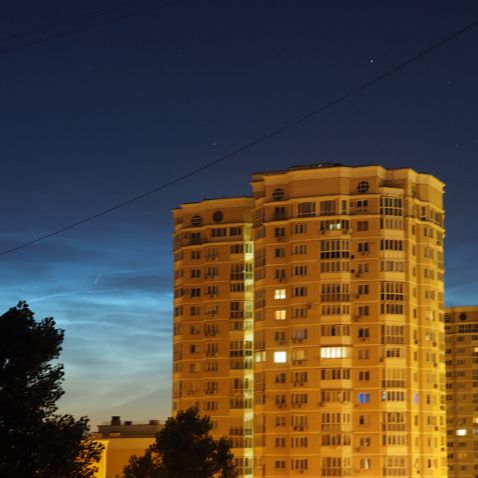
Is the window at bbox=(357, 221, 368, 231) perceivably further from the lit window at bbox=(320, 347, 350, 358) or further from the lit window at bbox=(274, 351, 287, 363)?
the lit window at bbox=(274, 351, 287, 363)

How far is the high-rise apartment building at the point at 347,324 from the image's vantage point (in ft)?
379

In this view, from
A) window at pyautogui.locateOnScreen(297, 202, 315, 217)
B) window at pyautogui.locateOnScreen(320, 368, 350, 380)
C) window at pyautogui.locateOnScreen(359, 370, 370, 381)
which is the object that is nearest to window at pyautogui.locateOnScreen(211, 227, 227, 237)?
window at pyautogui.locateOnScreen(297, 202, 315, 217)

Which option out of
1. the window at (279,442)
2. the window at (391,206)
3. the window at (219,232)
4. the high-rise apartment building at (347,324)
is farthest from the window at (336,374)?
the window at (219,232)

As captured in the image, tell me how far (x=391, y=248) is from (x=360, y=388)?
47.5 feet

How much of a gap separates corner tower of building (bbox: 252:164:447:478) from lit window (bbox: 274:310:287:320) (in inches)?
9.1

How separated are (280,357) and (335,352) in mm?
6072

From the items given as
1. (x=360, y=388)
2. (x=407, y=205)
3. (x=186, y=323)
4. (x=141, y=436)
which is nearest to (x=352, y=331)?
(x=360, y=388)

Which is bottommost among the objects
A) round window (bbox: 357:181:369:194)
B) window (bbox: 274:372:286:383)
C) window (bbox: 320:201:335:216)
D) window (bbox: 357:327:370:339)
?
window (bbox: 274:372:286:383)

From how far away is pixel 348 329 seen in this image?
384 ft

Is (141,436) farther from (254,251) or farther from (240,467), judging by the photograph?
(254,251)

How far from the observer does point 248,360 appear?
427ft

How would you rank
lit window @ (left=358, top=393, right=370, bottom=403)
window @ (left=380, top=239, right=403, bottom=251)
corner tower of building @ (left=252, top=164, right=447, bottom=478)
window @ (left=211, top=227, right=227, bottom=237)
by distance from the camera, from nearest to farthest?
corner tower of building @ (left=252, top=164, right=447, bottom=478) → lit window @ (left=358, top=393, right=370, bottom=403) → window @ (left=380, top=239, right=403, bottom=251) → window @ (left=211, top=227, right=227, bottom=237)

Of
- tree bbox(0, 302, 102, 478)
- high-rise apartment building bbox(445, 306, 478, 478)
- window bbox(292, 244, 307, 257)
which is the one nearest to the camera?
tree bbox(0, 302, 102, 478)

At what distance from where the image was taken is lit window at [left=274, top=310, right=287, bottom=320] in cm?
12044
